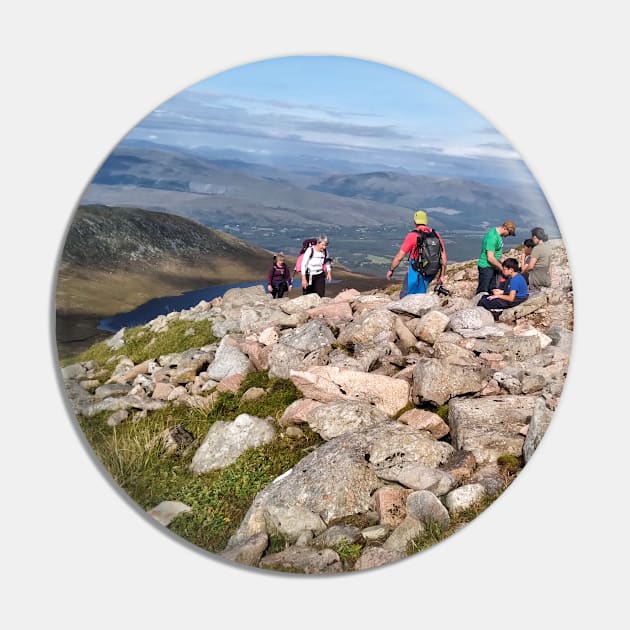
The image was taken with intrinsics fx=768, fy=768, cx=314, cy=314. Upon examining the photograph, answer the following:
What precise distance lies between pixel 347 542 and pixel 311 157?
3964 millimetres

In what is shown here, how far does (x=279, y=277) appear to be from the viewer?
7.89 meters

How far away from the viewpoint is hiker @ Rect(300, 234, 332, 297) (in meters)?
7.87

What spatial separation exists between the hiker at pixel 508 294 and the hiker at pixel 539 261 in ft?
0.41

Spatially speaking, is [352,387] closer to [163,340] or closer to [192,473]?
[192,473]

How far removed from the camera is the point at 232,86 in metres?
8.02

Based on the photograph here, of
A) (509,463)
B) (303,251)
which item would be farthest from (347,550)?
(303,251)

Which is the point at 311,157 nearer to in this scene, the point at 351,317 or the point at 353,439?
the point at 351,317

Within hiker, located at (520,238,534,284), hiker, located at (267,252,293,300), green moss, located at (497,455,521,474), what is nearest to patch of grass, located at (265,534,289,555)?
green moss, located at (497,455,521,474)

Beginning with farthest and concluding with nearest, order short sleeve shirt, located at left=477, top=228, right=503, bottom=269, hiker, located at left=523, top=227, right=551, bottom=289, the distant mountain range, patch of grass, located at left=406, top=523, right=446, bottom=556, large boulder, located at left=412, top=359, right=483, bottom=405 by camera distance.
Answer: hiker, located at left=523, top=227, right=551, bottom=289 < short sleeve shirt, located at left=477, top=228, right=503, bottom=269 < the distant mountain range < large boulder, located at left=412, top=359, right=483, bottom=405 < patch of grass, located at left=406, top=523, right=446, bottom=556

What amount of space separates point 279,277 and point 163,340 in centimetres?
134

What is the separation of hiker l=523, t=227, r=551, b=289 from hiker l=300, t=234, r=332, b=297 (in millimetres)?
2131

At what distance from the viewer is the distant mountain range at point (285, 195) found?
7938mm

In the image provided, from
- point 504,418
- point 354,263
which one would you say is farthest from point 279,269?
point 504,418

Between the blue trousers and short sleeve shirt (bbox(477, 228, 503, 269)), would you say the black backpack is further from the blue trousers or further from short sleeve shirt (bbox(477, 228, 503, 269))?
short sleeve shirt (bbox(477, 228, 503, 269))
